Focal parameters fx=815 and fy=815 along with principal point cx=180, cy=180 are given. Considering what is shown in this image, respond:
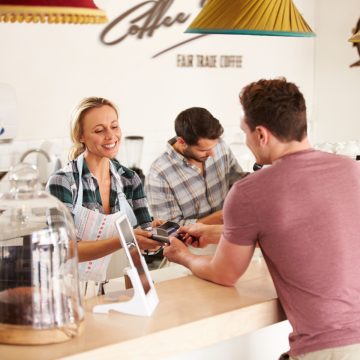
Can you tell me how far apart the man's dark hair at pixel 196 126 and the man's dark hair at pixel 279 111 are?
120cm

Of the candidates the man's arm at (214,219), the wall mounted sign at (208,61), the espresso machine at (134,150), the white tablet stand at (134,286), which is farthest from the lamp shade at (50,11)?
the wall mounted sign at (208,61)

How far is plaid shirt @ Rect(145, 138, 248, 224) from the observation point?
3.91 metres

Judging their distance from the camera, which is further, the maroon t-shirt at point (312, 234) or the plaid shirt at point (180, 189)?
the plaid shirt at point (180, 189)

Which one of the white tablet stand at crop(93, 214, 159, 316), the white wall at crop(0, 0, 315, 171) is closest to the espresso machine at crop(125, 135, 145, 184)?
the white wall at crop(0, 0, 315, 171)

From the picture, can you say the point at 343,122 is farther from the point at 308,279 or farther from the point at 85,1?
the point at 85,1

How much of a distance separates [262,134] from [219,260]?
0.43 meters

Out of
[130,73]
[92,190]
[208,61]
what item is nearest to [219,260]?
[92,190]

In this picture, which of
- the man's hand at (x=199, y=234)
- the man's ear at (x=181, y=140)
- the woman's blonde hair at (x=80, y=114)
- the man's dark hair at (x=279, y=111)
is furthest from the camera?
the man's ear at (x=181, y=140)

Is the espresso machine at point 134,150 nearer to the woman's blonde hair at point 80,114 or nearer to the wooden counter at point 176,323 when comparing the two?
the woman's blonde hair at point 80,114

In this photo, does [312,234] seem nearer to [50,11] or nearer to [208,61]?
[50,11]

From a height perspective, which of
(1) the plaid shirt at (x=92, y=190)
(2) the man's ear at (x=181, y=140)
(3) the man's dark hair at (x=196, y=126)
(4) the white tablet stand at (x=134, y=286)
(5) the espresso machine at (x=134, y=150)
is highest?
(3) the man's dark hair at (x=196, y=126)

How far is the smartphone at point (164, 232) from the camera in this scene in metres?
2.93

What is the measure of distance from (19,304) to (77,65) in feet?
12.3

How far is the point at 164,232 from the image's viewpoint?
9.73 ft
